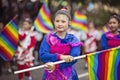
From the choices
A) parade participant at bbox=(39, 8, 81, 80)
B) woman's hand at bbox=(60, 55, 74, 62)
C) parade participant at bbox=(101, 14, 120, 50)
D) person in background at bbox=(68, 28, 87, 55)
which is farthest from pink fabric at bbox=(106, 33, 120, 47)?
person in background at bbox=(68, 28, 87, 55)

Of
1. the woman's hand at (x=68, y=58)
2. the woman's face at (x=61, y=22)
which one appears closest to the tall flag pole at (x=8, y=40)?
the woman's face at (x=61, y=22)

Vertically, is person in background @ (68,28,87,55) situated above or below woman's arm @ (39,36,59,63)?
below

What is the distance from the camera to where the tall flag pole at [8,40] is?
6.68 metres

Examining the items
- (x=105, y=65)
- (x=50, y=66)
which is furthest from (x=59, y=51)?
(x=105, y=65)

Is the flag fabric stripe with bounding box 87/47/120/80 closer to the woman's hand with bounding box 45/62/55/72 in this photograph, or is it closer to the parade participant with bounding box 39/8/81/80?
the parade participant with bounding box 39/8/81/80

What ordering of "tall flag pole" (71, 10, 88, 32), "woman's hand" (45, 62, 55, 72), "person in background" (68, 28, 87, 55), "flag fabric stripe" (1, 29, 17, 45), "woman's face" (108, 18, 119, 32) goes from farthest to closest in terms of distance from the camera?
"person in background" (68, 28, 87, 55) → "tall flag pole" (71, 10, 88, 32) → "flag fabric stripe" (1, 29, 17, 45) → "woman's face" (108, 18, 119, 32) → "woman's hand" (45, 62, 55, 72)

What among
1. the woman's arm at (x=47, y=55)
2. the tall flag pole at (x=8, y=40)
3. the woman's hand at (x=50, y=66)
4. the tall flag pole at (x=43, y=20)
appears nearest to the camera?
the woman's hand at (x=50, y=66)

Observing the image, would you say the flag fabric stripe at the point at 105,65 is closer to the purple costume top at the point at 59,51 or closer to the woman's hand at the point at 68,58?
the purple costume top at the point at 59,51

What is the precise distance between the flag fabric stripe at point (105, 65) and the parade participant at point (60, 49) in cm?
36

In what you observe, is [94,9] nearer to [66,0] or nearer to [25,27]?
[66,0]

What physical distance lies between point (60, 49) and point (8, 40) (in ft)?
9.22

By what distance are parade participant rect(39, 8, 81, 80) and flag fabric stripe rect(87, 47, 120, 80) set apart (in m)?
0.36

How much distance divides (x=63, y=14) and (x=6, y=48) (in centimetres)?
262

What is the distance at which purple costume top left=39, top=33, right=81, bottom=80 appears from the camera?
441 cm
